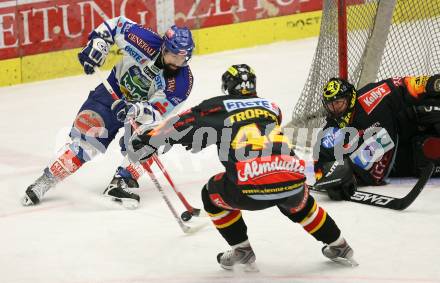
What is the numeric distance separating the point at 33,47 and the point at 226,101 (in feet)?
14.6

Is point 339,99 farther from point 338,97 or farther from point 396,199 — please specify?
point 396,199

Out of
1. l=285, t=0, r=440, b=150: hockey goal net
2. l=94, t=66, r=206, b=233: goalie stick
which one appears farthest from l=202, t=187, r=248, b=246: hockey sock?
l=285, t=0, r=440, b=150: hockey goal net

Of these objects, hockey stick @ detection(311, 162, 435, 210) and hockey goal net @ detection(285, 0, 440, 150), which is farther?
hockey goal net @ detection(285, 0, 440, 150)

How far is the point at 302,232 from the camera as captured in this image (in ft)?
17.4

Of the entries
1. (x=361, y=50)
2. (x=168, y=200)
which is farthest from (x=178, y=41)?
(x=361, y=50)

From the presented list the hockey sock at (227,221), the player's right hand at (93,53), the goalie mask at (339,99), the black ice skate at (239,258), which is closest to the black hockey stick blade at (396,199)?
the goalie mask at (339,99)

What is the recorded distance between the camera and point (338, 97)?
5.80 m

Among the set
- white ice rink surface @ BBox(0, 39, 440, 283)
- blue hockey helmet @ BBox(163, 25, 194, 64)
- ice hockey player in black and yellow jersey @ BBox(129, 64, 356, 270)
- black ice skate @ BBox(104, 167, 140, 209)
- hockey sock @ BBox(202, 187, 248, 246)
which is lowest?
white ice rink surface @ BBox(0, 39, 440, 283)

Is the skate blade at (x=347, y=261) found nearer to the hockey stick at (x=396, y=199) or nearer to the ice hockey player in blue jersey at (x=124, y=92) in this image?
the hockey stick at (x=396, y=199)

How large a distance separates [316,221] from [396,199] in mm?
1273

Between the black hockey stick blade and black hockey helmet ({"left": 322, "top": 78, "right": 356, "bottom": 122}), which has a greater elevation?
black hockey helmet ({"left": 322, "top": 78, "right": 356, "bottom": 122})

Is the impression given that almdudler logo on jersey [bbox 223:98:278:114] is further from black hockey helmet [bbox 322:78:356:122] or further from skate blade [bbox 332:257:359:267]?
black hockey helmet [bbox 322:78:356:122]

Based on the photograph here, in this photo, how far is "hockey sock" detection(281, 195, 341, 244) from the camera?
14.9ft

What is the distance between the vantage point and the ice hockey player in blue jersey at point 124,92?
584cm
